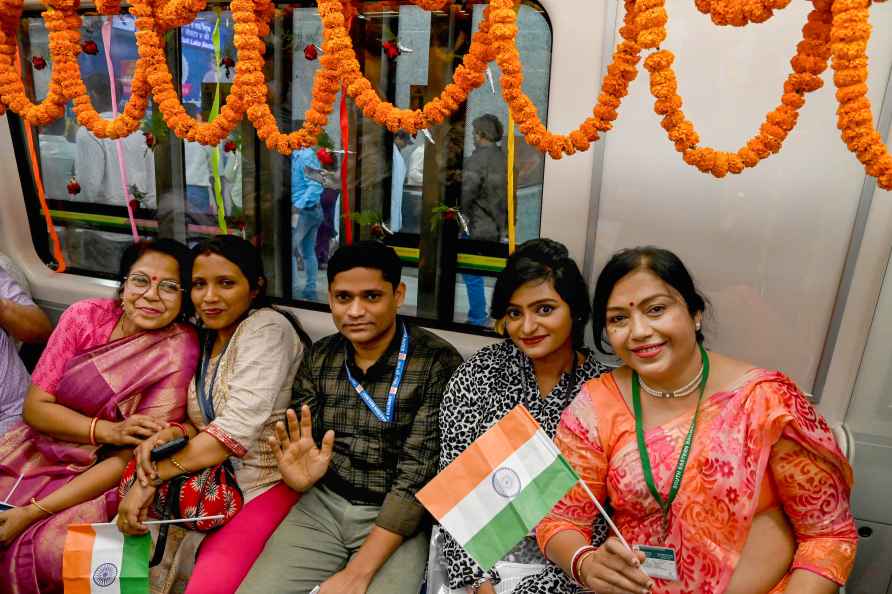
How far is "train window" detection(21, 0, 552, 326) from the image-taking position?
2680 mm

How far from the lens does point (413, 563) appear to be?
80.6 inches

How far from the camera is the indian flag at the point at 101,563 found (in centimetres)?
192

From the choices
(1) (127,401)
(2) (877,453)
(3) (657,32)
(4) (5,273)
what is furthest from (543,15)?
(4) (5,273)

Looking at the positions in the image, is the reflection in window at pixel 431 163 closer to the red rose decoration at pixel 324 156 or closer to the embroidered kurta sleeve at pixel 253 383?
the red rose decoration at pixel 324 156

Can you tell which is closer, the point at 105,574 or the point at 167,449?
the point at 105,574

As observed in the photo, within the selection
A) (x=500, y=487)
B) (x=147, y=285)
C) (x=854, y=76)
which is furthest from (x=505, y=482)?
(x=147, y=285)

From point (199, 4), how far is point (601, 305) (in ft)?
4.96

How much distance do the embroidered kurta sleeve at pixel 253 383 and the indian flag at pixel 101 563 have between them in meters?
0.42

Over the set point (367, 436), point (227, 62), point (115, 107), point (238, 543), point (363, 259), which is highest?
point (227, 62)

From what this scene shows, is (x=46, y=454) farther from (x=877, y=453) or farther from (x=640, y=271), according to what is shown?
(x=877, y=453)

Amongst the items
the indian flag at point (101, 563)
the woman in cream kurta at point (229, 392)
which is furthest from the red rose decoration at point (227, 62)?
the indian flag at point (101, 563)

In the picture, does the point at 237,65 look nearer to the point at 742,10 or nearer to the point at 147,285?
the point at 147,285

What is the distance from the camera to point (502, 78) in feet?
5.42

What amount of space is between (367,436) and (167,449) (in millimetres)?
683
